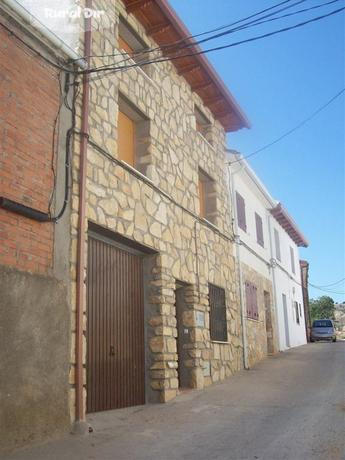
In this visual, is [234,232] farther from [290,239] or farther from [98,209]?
[290,239]

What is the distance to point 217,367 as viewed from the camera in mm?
11422

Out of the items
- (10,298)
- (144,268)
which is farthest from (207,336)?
(10,298)

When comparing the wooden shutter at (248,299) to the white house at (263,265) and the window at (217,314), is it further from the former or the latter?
the window at (217,314)

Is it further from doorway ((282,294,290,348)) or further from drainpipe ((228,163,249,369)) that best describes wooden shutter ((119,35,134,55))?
doorway ((282,294,290,348))

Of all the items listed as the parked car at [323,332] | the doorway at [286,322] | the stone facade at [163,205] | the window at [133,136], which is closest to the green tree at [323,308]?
the parked car at [323,332]

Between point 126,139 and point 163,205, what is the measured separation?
1.46 metres

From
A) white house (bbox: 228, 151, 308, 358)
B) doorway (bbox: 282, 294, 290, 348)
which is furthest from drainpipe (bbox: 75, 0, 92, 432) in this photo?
doorway (bbox: 282, 294, 290, 348)

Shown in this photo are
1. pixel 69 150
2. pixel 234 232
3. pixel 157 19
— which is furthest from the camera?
pixel 234 232

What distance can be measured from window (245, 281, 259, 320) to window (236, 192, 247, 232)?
182 centimetres

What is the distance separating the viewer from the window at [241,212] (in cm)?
1573

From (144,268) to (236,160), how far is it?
6.81 meters

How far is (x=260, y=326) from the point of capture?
53.3 ft

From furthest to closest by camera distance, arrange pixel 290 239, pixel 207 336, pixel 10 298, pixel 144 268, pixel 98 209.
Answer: pixel 290 239
pixel 207 336
pixel 144 268
pixel 98 209
pixel 10 298

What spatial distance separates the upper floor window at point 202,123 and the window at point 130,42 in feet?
10.4
